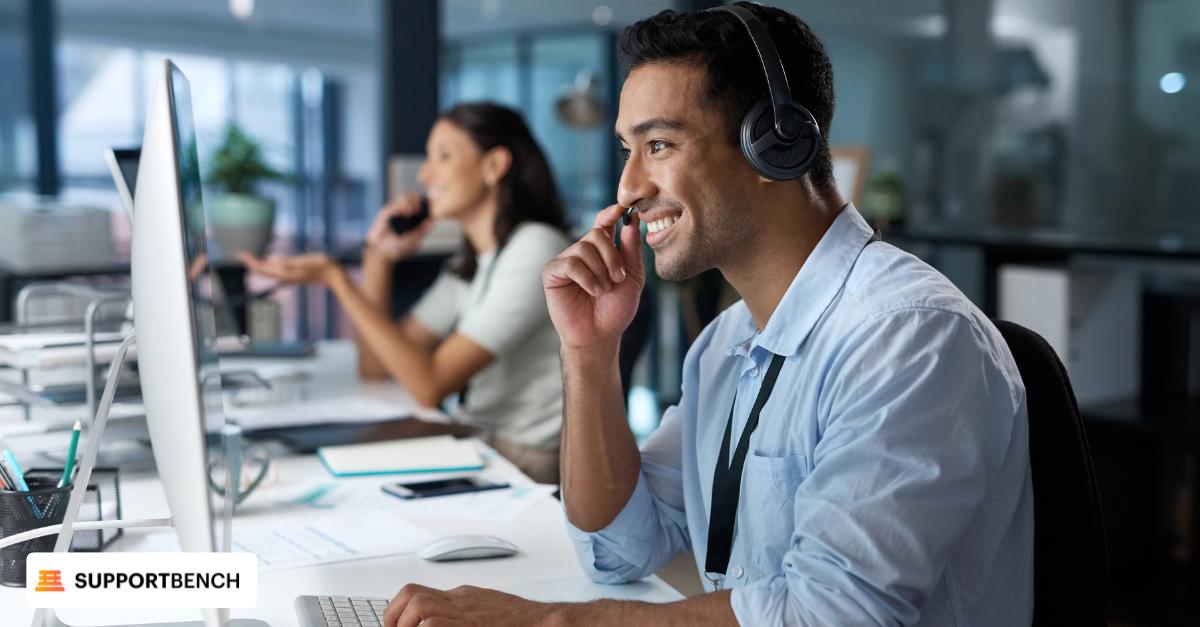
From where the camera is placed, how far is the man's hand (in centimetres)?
105

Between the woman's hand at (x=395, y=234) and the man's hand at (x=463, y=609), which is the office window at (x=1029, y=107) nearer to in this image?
the woman's hand at (x=395, y=234)

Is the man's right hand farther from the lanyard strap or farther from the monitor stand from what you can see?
the monitor stand

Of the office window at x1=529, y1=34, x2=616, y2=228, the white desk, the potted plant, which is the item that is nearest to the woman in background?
the potted plant

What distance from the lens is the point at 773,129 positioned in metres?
1.16

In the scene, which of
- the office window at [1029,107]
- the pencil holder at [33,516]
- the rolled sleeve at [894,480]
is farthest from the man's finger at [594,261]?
the office window at [1029,107]

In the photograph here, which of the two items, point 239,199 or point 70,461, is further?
point 239,199

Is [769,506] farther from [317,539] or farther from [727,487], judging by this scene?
[317,539]

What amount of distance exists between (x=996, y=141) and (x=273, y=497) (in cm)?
420

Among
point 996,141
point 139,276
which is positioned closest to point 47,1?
point 996,141

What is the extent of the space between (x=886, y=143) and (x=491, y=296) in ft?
10.9

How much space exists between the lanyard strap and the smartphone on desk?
0.50m

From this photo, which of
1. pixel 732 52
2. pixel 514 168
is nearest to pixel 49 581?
pixel 732 52

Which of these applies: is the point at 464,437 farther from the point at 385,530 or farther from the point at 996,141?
the point at 996,141

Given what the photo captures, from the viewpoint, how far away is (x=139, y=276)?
82 cm
